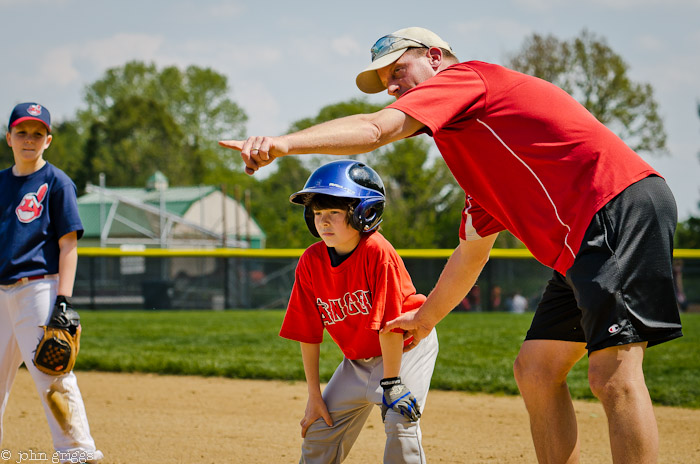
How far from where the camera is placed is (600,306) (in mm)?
2252

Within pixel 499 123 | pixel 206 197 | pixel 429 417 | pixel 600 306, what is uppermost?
pixel 206 197

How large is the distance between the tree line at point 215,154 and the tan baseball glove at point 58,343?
27.1 metres

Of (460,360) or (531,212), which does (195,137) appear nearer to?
(460,360)

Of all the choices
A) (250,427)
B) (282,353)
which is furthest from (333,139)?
(282,353)

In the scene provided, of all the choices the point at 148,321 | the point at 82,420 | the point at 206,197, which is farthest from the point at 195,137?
the point at 82,420

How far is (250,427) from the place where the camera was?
5652 mm

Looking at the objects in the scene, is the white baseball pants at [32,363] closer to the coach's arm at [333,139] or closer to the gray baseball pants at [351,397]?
the gray baseball pants at [351,397]

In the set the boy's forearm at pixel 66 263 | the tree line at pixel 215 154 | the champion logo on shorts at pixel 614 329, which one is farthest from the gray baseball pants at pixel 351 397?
the tree line at pixel 215 154

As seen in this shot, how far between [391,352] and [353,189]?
75cm

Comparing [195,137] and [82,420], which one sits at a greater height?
[195,137]

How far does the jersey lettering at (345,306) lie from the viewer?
3.28 m

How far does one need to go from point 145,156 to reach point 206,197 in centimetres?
850

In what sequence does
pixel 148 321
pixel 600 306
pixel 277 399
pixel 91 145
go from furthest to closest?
pixel 91 145 < pixel 148 321 < pixel 277 399 < pixel 600 306

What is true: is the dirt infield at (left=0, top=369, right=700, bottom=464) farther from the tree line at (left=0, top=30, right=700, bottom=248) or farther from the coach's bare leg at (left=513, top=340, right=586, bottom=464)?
the tree line at (left=0, top=30, right=700, bottom=248)
